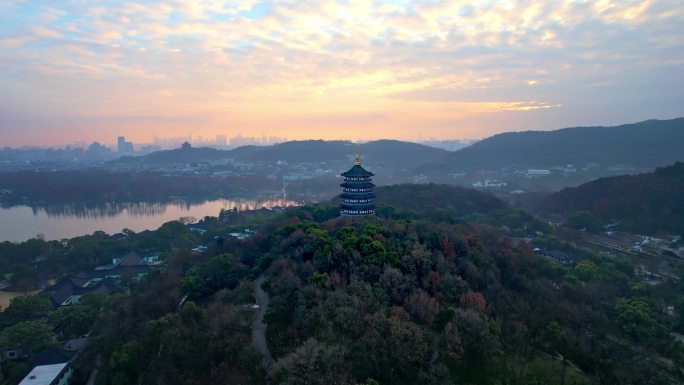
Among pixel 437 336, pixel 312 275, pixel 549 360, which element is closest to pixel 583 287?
pixel 549 360

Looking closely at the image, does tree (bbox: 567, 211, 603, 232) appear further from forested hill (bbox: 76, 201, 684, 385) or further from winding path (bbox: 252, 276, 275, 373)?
winding path (bbox: 252, 276, 275, 373)

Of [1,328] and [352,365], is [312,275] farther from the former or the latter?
[1,328]

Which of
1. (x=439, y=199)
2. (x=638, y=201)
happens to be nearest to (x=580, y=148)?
(x=638, y=201)

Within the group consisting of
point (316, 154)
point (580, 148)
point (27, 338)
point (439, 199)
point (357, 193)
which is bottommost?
point (27, 338)

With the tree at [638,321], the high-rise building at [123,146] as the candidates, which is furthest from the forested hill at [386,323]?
the high-rise building at [123,146]

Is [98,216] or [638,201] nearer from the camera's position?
[638,201]

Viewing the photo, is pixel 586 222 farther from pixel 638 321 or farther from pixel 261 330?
pixel 261 330

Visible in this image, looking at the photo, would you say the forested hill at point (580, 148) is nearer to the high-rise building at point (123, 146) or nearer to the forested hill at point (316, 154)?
the forested hill at point (316, 154)
